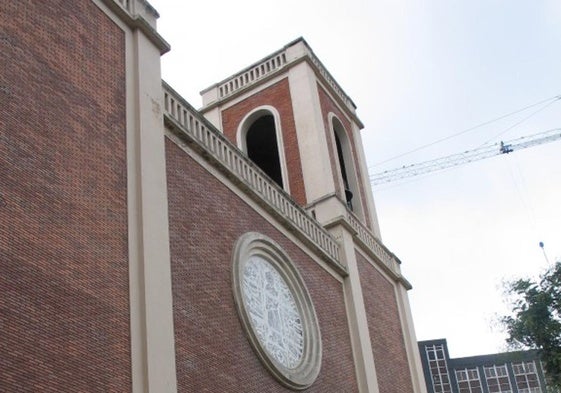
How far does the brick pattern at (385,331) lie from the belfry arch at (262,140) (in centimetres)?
369

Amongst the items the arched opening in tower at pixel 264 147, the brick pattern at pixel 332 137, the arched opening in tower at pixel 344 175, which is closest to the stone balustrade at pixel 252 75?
the arched opening in tower at pixel 264 147

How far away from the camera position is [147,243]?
11.2m

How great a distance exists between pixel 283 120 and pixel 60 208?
11.9 metres

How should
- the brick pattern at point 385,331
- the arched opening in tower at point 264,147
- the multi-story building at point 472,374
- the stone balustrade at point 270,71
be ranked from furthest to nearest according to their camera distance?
1. the multi-story building at point 472,374
2. the arched opening in tower at point 264,147
3. the stone balustrade at point 270,71
4. the brick pattern at point 385,331

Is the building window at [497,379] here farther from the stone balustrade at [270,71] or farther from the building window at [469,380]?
the stone balustrade at [270,71]

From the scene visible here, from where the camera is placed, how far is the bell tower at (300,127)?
20031mm

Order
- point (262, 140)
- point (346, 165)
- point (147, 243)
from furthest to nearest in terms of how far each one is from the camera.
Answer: point (262, 140), point (346, 165), point (147, 243)

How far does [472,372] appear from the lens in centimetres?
6862

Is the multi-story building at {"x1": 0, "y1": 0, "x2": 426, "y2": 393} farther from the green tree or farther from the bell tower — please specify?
the green tree

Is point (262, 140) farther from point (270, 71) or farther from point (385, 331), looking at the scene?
point (385, 331)

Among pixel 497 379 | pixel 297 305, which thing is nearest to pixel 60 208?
pixel 297 305

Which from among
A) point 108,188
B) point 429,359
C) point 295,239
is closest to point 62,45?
point 108,188

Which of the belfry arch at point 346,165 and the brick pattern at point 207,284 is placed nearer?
the brick pattern at point 207,284

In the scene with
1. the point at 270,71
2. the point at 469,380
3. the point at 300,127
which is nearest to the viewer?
the point at 300,127
